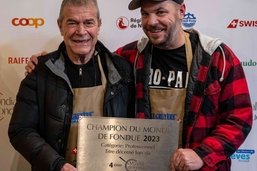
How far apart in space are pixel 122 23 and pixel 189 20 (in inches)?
11.8

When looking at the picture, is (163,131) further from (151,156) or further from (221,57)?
(221,57)

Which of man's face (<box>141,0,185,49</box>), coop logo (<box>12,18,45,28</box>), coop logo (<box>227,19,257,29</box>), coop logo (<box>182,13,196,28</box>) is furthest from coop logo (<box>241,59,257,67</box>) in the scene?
coop logo (<box>12,18,45,28</box>)

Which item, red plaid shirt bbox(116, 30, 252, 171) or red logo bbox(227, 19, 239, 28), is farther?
red logo bbox(227, 19, 239, 28)

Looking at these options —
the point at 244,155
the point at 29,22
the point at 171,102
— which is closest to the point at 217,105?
the point at 171,102

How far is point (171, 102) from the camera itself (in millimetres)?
1405

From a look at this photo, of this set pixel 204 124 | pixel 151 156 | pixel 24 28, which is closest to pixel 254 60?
pixel 204 124

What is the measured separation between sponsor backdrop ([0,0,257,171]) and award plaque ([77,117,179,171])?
1.83 ft

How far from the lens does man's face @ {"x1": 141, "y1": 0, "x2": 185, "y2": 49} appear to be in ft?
4.45

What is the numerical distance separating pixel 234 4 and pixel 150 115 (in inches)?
25.4

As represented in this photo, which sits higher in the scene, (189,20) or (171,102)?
(189,20)

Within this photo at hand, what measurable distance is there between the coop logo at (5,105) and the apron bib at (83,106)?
525 mm

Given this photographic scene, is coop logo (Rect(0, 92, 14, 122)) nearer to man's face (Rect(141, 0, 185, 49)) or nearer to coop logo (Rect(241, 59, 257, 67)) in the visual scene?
man's face (Rect(141, 0, 185, 49))

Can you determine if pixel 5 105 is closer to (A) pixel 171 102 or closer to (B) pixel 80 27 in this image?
(B) pixel 80 27

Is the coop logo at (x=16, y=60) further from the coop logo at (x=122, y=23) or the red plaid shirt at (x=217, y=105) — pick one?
the red plaid shirt at (x=217, y=105)
